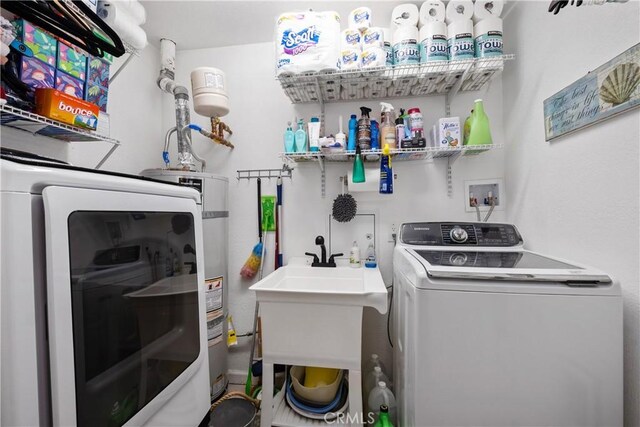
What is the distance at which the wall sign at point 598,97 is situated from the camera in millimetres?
847

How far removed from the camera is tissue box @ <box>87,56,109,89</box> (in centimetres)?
108

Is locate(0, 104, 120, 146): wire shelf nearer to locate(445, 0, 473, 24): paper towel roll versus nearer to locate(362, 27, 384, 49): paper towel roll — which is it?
locate(362, 27, 384, 49): paper towel roll

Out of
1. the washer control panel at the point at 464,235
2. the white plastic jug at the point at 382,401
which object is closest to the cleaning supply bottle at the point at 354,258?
the washer control panel at the point at 464,235

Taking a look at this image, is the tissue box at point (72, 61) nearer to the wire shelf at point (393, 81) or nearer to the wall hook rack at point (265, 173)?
the wire shelf at point (393, 81)

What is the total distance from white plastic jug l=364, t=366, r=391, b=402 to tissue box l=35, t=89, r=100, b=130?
1911mm

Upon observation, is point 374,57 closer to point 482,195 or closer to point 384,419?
point 482,195

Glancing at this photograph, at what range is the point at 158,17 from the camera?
1654mm

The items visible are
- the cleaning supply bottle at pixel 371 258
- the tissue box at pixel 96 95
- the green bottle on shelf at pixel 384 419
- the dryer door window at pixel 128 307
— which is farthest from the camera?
the cleaning supply bottle at pixel 371 258

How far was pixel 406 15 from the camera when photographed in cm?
145

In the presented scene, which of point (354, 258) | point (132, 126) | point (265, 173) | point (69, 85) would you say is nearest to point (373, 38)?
point (265, 173)

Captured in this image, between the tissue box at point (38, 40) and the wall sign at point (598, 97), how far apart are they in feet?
6.97

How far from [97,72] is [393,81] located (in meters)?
1.57

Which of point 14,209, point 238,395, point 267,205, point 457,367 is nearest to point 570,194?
point 457,367

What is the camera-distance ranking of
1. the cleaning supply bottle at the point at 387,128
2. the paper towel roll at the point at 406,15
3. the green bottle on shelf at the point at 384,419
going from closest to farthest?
the green bottle on shelf at the point at 384,419 < the paper towel roll at the point at 406,15 < the cleaning supply bottle at the point at 387,128
